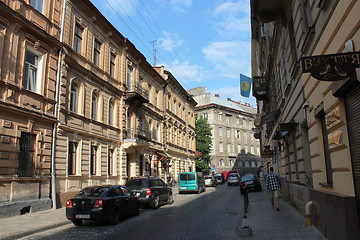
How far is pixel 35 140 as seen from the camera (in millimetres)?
13812

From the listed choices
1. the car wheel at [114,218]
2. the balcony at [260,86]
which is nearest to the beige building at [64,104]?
the car wheel at [114,218]

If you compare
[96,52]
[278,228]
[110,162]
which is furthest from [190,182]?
[278,228]

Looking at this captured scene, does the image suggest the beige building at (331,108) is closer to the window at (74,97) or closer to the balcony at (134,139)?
the window at (74,97)

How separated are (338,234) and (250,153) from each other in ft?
210

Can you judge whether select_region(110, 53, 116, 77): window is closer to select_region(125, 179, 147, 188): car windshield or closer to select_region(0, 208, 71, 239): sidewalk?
select_region(125, 179, 147, 188): car windshield

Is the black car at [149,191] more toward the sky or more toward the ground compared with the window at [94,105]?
more toward the ground

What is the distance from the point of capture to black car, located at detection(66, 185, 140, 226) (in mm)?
9969

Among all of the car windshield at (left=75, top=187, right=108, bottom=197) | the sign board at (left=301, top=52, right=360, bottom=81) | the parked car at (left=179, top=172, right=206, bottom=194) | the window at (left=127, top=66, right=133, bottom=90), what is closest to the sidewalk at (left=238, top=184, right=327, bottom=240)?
the sign board at (left=301, top=52, right=360, bottom=81)

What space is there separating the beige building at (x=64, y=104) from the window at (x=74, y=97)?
2.4 inches

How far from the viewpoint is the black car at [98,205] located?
997cm

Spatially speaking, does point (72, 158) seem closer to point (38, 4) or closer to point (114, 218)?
point (114, 218)

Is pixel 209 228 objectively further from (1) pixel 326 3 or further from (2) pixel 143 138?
(2) pixel 143 138

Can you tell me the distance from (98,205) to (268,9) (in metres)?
9.23

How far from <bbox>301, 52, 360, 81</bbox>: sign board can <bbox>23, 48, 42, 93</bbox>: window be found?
13.0 meters
